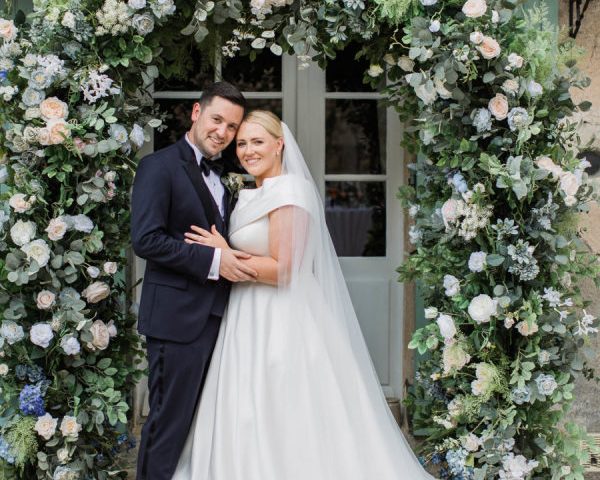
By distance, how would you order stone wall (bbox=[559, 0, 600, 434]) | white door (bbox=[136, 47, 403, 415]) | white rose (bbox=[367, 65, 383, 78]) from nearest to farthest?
white rose (bbox=[367, 65, 383, 78]), stone wall (bbox=[559, 0, 600, 434]), white door (bbox=[136, 47, 403, 415])

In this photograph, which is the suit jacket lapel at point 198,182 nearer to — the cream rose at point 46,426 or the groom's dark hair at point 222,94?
the groom's dark hair at point 222,94

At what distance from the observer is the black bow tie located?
11.1 feet

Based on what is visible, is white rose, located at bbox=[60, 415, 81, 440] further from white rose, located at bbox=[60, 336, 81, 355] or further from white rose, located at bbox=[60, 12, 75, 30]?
white rose, located at bbox=[60, 12, 75, 30]

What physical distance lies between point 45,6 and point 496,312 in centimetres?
231

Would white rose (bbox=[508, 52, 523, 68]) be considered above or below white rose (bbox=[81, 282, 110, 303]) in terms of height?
above

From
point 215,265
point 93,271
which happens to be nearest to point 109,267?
point 93,271

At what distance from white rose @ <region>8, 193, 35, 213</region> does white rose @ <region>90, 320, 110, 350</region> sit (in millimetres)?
576

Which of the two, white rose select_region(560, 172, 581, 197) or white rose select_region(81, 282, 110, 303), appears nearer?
white rose select_region(560, 172, 581, 197)

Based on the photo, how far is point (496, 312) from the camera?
3285 mm

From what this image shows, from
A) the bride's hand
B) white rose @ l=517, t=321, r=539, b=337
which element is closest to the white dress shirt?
the bride's hand

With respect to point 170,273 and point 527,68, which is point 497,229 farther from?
point 170,273

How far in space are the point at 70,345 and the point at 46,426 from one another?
1.22 ft

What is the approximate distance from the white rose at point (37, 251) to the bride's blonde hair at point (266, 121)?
1.00 meters

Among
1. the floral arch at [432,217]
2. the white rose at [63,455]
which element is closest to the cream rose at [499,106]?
the floral arch at [432,217]
